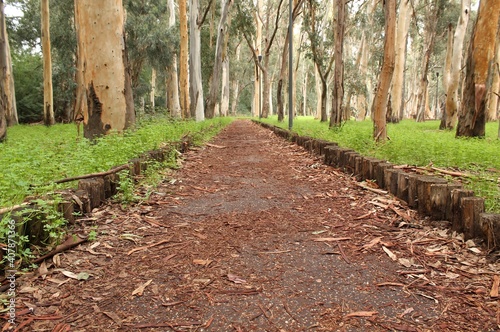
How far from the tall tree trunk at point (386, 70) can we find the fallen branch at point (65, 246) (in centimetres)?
605

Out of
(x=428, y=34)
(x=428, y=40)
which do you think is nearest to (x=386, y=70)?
(x=428, y=40)

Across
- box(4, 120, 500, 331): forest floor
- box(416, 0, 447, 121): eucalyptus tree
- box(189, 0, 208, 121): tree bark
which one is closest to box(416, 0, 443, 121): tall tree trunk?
box(416, 0, 447, 121): eucalyptus tree

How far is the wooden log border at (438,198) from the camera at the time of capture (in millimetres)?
2502

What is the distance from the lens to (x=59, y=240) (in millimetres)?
2555

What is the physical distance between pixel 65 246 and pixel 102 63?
445 centimetres

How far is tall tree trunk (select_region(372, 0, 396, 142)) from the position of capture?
22.9 feet

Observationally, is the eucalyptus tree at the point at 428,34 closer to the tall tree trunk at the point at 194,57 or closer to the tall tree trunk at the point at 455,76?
the tall tree trunk at the point at 455,76

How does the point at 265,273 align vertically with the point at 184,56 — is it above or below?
below

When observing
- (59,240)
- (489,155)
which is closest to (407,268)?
(59,240)

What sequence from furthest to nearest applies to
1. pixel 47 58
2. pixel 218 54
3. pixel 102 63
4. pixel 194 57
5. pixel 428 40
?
1. pixel 428 40
2. pixel 218 54
3. pixel 47 58
4. pixel 194 57
5. pixel 102 63

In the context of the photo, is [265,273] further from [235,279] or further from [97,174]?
[97,174]

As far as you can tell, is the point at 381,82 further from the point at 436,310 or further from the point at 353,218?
the point at 436,310

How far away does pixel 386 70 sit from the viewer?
23.1ft

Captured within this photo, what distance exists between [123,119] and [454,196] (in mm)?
5620
